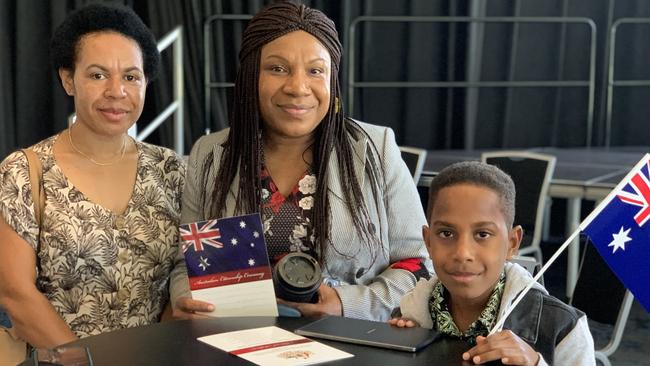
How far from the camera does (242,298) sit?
Result: 2070mm

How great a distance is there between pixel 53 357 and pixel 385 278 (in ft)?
2.99

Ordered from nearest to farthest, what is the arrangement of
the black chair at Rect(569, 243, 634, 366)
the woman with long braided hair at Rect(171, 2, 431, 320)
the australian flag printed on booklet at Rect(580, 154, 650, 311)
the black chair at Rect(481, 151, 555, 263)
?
the australian flag printed on booklet at Rect(580, 154, 650, 311), the woman with long braided hair at Rect(171, 2, 431, 320), the black chair at Rect(569, 243, 634, 366), the black chair at Rect(481, 151, 555, 263)

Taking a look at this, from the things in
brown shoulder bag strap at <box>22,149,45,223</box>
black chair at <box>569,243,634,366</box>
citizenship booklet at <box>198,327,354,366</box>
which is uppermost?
brown shoulder bag strap at <box>22,149,45,223</box>

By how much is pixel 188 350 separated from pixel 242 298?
12.2 inches

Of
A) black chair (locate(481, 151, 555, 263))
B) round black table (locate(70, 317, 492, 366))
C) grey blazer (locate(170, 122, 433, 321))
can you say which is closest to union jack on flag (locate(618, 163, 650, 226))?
round black table (locate(70, 317, 492, 366))

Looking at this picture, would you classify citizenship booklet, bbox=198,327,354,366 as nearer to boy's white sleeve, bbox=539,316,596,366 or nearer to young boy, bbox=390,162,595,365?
young boy, bbox=390,162,595,365

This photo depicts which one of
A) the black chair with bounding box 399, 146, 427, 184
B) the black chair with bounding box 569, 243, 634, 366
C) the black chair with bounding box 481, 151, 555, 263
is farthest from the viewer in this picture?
the black chair with bounding box 481, 151, 555, 263

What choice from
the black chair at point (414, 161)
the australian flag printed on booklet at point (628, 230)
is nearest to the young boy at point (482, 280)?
the australian flag printed on booklet at point (628, 230)

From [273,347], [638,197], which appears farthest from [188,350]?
[638,197]

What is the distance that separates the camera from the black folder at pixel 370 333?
1.80 metres

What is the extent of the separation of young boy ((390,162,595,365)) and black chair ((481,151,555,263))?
257 cm

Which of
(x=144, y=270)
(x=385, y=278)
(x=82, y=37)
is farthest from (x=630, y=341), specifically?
(x=82, y=37)

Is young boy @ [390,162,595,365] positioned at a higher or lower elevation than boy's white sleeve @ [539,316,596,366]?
higher

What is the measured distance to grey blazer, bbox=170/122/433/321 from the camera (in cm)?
228
